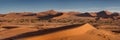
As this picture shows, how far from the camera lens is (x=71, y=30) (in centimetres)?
1587

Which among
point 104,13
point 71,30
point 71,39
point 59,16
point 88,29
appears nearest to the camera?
point 71,39

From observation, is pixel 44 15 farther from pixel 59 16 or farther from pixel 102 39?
pixel 102 39

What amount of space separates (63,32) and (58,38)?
608mm

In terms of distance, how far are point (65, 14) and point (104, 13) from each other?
9054mm

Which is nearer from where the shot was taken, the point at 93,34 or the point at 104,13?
the point at 93,34

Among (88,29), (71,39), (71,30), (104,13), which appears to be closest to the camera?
(71,39)

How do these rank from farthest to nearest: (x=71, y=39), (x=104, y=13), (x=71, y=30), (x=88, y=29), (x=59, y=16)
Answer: (x=104, y=13), (x=59, y=16), (x=88, y=29), (x=71, y=30), (x=71, y=39)

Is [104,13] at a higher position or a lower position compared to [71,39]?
lower

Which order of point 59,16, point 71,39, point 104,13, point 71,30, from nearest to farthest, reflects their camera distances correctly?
point 71,39, point 71,30, point 59,16, point 104,13

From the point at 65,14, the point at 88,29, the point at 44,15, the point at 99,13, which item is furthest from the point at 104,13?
the point at 88,29

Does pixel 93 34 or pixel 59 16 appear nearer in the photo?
pixel 93 34

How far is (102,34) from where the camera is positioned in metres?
16.5

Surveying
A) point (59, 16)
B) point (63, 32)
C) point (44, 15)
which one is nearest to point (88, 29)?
point (63, 32)

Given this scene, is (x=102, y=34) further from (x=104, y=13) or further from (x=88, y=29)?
(x=104, y=13)
